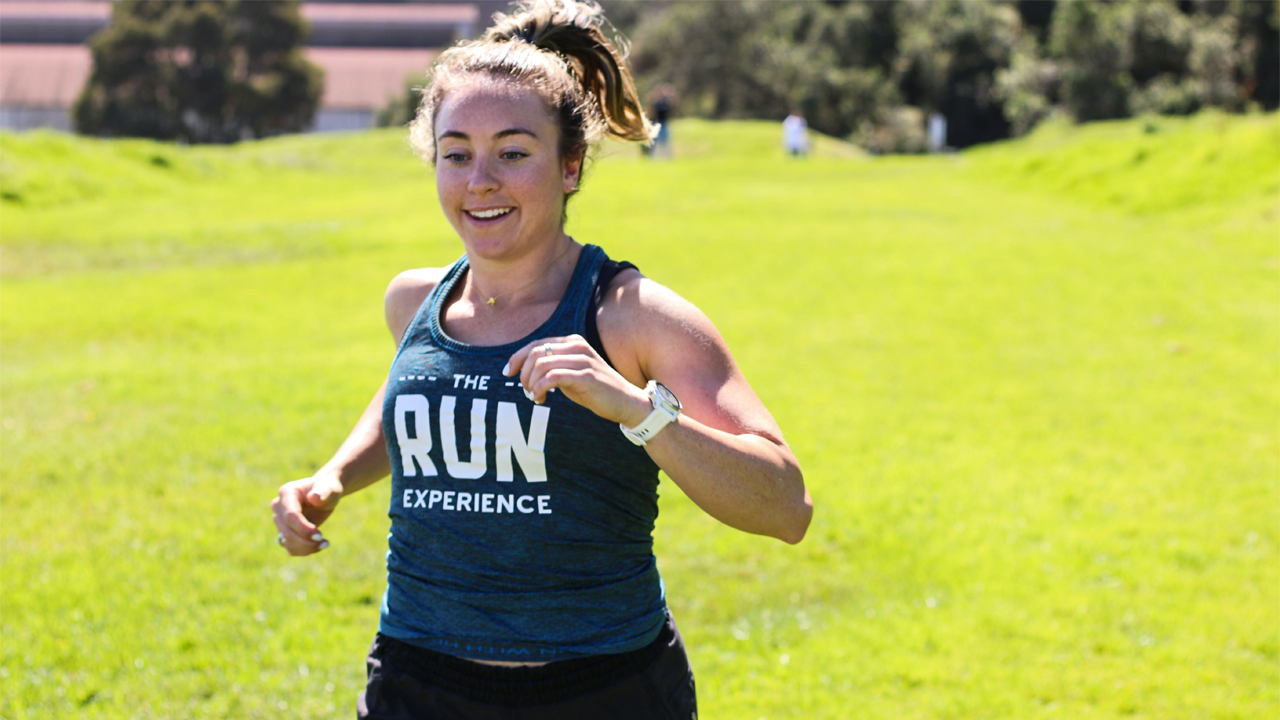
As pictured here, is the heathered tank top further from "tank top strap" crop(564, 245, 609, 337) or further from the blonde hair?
the blonde hair

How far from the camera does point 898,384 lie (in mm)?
10039

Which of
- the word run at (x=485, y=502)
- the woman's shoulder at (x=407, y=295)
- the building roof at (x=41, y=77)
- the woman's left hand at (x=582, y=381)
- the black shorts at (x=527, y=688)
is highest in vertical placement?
the woman's left hand at (x=582, y=381)

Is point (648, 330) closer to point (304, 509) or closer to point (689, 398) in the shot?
point (689, 398)

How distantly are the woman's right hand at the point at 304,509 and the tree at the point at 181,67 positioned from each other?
210ft

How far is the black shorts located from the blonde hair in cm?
116

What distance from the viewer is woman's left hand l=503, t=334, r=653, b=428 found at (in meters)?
2.12

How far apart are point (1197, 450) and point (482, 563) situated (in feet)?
23.0

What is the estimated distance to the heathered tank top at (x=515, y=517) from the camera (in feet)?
8.05

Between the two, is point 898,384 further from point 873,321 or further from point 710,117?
point 710,117

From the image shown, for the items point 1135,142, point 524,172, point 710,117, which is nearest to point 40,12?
point 710,117

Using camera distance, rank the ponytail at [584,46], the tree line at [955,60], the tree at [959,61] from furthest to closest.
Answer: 1. the tree at [959,61]
2. the tree line at [955,60]
3. the ponytail at [584,46]

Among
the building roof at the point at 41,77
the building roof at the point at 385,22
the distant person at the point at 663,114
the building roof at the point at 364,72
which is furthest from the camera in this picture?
the building roof at the point at 385,22

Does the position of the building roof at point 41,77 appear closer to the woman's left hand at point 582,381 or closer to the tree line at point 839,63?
the tree line at point 839,63

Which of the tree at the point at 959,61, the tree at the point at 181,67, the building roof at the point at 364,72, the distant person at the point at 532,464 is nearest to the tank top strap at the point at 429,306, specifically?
the distant person at the point at 532,464
